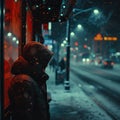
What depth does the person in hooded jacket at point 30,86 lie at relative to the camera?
3180 millimetres

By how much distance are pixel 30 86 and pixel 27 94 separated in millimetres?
101

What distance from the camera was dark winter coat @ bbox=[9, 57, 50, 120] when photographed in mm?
3174

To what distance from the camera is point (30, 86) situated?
3.25 meters

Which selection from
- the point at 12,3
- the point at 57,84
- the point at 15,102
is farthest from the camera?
the point at 57,84

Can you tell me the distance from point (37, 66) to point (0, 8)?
0.95 m

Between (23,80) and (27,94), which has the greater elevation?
(23,80)

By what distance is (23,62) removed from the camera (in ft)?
11.7

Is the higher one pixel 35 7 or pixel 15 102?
pixel 35 7

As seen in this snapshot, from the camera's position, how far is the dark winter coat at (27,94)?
317cm

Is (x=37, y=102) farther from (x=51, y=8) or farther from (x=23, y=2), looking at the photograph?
(x=51, y=8)

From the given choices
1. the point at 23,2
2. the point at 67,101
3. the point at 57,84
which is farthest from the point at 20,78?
the point at 57,84

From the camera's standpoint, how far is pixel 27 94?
125 inches

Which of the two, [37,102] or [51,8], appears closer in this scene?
[37,102]

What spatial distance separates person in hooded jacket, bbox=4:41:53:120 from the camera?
3180mm
